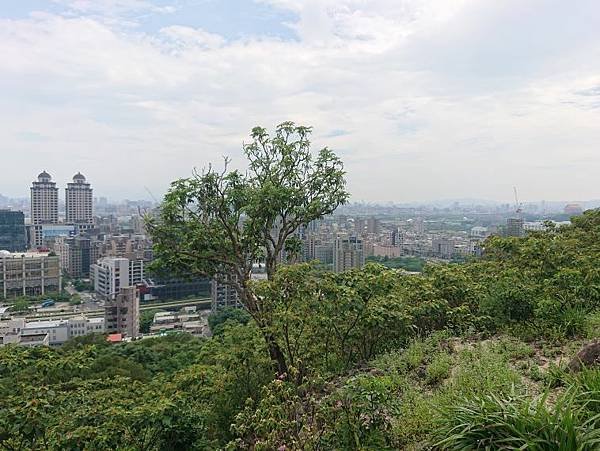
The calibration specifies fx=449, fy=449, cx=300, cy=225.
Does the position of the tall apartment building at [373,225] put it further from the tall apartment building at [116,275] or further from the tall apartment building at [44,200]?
the tall apartment building at [44,200]

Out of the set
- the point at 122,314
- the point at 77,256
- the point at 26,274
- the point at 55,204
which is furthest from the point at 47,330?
the point at 55,204

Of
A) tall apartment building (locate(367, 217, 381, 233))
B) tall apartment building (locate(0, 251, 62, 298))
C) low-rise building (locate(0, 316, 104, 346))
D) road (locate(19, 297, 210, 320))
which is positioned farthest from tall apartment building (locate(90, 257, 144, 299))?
tall apartment building (locate(367, 217, 381, 233))

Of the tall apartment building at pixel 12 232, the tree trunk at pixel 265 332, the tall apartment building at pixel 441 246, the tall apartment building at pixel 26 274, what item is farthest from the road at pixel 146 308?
the tree trunk at pixel 265 332

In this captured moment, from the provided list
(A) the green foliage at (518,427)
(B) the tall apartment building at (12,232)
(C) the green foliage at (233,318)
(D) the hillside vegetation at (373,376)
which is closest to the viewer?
(A) the green foliage at (518,427)

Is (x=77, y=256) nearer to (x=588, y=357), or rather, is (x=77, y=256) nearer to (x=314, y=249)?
(x=314, y=249)

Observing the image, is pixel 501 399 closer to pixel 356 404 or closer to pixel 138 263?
pixel 356 404

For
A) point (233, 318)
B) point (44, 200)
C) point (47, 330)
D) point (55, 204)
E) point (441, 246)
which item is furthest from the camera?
point (55, 204)
